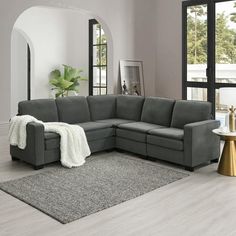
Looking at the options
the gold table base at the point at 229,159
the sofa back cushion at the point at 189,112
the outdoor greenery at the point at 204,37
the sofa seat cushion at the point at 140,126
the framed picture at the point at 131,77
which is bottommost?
the gold table base at the point at 229,159

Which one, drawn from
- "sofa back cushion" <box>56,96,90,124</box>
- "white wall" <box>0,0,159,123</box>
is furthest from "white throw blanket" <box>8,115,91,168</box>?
"white wall" <box>0,0,159,123</box>

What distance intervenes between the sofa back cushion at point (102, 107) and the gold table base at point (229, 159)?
229 centimetres

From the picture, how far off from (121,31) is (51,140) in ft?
11.4

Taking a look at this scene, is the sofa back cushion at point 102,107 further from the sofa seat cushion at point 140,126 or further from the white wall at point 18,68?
the white wall at point 18,68

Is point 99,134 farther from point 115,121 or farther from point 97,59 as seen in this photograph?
point 97,59

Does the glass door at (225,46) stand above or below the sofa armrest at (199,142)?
above

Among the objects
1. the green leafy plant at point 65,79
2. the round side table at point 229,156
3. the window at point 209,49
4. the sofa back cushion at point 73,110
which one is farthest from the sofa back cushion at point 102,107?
the green leafy plant at point 65,79

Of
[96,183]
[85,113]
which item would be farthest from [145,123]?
→ [96,183]

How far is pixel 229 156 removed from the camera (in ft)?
13.7

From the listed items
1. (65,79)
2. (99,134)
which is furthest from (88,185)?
(65,79)

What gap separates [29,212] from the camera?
122 inches

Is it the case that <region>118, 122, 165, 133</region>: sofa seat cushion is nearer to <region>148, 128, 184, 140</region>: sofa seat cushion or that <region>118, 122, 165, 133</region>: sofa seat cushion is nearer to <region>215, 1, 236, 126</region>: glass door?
<region>148, 128, 184, 140</region>: sofa seat cushion

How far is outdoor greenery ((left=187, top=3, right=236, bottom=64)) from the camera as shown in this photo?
626 centimetres

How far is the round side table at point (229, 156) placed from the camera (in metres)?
4.17
